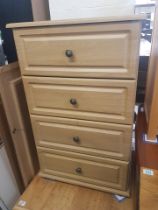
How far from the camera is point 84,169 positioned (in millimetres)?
962

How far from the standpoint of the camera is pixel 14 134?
980mm

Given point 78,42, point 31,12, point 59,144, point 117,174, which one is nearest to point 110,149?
point 117,174

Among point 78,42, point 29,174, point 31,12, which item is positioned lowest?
point 29,174

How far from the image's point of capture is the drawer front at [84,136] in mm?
803

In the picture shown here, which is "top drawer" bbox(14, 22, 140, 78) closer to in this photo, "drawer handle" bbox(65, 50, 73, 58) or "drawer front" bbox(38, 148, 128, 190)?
"drawer handle" bbox(65, 50, 73, 58)

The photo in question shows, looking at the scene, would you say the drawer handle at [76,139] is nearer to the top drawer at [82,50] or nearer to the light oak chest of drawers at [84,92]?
the light oak chest of drawers at [84,92]

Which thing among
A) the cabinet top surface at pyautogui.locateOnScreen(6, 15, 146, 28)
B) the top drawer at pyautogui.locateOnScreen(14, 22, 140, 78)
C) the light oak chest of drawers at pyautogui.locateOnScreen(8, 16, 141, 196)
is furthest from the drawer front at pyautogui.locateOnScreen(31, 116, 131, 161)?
the cabinet top surface at pyautogui.locateOnScreen(6, 15, 146, 28)

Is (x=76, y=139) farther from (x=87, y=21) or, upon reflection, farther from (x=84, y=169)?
(x=87, y=21)

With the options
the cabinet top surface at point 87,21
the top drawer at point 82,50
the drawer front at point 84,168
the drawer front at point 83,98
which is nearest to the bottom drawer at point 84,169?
the drawer front at point 84,168

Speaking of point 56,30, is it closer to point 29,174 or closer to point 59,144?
point 59,144

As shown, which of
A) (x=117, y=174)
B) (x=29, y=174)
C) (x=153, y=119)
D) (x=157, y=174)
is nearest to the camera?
(x=157, y=174)

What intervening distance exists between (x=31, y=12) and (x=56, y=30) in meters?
0.30

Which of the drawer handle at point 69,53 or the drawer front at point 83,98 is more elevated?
the drawer handle at point 69,53

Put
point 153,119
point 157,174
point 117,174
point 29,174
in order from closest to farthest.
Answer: point 157,174 → point 153,119 → point 117,174 → point 29,174
